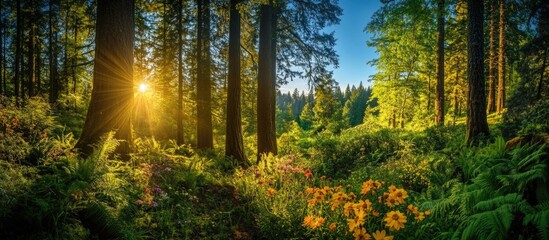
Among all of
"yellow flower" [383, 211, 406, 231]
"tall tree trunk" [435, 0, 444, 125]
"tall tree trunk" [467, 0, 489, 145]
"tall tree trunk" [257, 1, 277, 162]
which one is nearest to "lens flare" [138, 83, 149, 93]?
"tall tree trunk" [257, 1, 277, 162]

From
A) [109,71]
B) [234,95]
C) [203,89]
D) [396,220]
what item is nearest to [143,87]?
[203,89]

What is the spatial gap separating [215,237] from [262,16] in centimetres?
739

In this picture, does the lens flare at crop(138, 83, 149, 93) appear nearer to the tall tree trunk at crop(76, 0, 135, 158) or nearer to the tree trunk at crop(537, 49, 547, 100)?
the tall tree trunk at crop(76, 0, 135, 158)

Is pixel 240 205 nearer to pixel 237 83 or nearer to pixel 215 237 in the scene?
pixel 215 237

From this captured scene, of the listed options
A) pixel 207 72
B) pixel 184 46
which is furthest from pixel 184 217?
pixel 184 46

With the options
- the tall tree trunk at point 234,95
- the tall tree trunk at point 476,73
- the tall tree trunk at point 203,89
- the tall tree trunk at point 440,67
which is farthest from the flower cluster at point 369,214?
the tall tree trunk at point 440,67

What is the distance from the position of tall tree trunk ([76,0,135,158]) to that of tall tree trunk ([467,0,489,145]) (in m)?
8.12

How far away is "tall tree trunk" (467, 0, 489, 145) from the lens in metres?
7.26

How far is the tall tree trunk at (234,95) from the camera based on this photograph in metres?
9.17

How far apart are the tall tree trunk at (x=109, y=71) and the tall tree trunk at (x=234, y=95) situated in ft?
12.2

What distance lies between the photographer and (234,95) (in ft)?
30.4

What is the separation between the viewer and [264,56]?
9.63 m

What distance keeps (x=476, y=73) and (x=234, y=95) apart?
6767 millimetres

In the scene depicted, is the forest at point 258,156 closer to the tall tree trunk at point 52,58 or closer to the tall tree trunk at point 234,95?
the tall tree trunk at point 234,95
